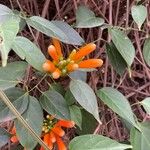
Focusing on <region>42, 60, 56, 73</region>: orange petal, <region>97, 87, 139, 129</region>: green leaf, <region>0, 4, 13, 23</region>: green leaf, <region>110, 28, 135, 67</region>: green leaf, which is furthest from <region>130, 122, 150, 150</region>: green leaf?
<region>0, 4, 13, 23</region>: green leaf

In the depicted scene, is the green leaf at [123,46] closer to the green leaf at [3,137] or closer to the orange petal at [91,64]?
the orange petal at [91,64]

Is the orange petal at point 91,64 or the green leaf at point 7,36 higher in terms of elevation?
the green leaf at point 7,36

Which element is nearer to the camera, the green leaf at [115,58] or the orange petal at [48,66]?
the orange petal at [48,66]

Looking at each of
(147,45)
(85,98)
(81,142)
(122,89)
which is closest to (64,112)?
(85,98)

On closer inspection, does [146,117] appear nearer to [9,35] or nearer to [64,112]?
[64,112]

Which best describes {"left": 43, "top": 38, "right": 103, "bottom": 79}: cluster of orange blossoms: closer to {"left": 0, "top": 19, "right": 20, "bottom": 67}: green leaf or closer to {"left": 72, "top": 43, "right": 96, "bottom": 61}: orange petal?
{"left": 72, "top": 43, "right": 96, "bottom": 61}: orange petal

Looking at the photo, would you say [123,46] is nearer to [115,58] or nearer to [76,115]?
[115,58]

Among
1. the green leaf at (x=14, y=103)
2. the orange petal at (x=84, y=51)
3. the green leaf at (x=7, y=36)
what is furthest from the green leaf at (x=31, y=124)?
the green leaf at (x=7, y=36)
